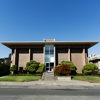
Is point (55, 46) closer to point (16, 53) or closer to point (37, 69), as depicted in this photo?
point (37, 69)

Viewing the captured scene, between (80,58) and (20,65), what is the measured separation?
52.1 feet

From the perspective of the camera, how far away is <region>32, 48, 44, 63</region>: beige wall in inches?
1230

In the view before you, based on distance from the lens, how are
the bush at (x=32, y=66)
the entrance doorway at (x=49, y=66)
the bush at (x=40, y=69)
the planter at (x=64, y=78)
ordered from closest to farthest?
the planter at (x=64, y=78) → the bush at (x=40, y=69) → the bush at (x=32, y=66) → the entrance doorway at (x=49, y=66)

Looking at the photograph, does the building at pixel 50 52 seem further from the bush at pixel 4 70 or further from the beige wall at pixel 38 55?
the bush at pixel 4 70

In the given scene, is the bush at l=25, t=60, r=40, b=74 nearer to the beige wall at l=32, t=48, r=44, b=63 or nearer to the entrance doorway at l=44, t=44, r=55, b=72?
the beige wall at l=32, t=48, r=44, b=63

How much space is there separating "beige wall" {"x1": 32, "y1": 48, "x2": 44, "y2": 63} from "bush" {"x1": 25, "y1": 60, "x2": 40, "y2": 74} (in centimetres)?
218

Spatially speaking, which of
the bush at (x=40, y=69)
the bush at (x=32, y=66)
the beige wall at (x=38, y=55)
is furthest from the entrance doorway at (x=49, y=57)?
the bush at (x=32, y=66)

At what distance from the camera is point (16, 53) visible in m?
31.3

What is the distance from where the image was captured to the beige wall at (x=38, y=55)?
3123 centimetres

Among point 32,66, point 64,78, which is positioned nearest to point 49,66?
point 32,66

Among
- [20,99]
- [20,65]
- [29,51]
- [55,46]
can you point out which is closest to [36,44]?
[29,51]

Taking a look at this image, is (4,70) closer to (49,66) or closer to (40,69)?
(40,69)

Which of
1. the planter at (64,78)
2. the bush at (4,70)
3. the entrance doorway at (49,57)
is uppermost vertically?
the entrance doorway at (49,57)

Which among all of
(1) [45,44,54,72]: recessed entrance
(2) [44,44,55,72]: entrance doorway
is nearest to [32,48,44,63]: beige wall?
(2) [44,44,55,72]: entrance doorway
